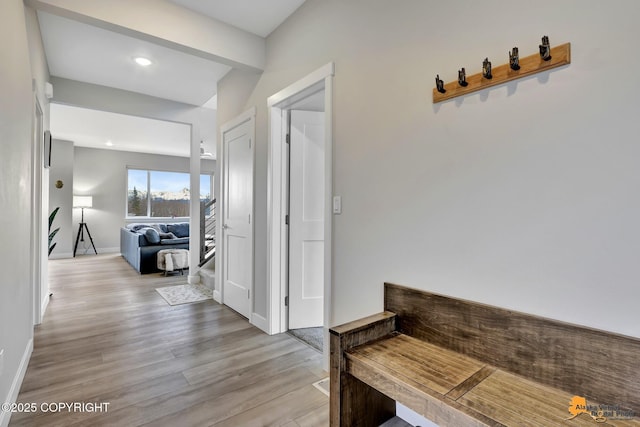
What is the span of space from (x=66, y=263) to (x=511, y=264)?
25.3 ft

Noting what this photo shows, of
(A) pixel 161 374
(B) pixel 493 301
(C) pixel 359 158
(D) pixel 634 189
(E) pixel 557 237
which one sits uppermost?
(C) pixel 359 158

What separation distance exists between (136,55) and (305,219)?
8.03 ft

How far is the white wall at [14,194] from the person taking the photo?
153 cm

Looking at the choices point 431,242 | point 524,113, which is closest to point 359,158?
point 431,242

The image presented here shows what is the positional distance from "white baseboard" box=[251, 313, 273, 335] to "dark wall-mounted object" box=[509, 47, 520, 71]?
2.52 metres

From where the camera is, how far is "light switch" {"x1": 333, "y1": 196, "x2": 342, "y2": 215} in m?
2.02

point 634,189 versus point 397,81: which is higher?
point 397,81

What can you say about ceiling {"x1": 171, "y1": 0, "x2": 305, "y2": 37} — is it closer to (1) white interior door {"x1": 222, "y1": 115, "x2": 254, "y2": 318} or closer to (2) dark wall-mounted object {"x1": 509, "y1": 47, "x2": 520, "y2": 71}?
(1) white interior door {"x1": 222, "y1": 115, "x2": 254, "y2": 318}

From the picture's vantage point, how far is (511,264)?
1.23 m

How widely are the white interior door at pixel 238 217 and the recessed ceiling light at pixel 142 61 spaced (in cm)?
104

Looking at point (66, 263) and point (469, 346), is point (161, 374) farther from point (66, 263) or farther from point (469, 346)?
point (66, 263)

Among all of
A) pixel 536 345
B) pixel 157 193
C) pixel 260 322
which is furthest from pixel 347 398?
pixel 157 193

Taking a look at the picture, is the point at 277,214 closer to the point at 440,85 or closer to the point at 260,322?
the point at 260,322

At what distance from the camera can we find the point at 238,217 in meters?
3.32
